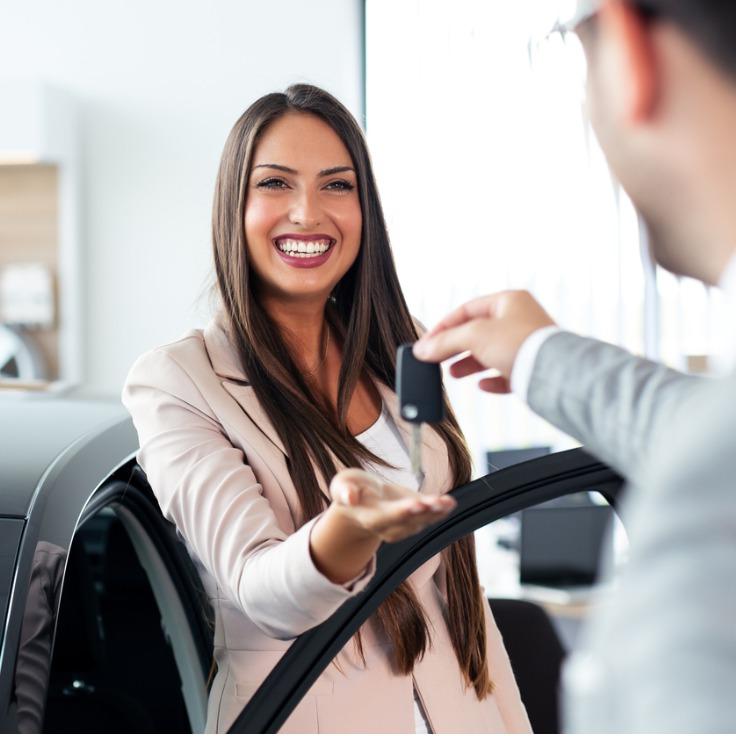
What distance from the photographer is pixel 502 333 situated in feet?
2.64

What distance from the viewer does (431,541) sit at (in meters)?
0.86

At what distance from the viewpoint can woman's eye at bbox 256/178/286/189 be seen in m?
1.36

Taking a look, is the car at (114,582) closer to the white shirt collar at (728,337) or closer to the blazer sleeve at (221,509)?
the blazer sleeve at (221,509)

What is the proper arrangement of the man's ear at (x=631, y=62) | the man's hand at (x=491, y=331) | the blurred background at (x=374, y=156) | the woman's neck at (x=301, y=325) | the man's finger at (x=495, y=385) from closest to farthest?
the man's ear at (x=631, y=62)
the man's hand at (x=491, y=331)
the man's finger at (x=495, y=385)
the woman's neck at (x=301, y=325)
the blurred background at (x=374, y=156)

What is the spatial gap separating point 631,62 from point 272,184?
913 mm

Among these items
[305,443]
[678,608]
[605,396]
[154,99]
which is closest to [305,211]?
[305,443]

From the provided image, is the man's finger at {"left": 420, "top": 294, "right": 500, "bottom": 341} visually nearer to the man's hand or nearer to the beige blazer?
the man's hand

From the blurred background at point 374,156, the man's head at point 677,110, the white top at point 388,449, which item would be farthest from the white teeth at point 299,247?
the blurred background at point 374,156

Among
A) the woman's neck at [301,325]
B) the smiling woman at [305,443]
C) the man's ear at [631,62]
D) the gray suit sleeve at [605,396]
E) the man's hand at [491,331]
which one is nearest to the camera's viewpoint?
the man's ear at [631,62]

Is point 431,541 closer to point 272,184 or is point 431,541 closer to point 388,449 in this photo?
point 388,449

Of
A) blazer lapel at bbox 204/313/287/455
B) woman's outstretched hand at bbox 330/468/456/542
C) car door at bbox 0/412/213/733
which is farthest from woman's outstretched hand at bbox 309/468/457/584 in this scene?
blazer lapel at bbox 204/313/287/455

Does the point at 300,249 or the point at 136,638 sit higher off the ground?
the point at 300,249

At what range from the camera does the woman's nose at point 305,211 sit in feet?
4.40

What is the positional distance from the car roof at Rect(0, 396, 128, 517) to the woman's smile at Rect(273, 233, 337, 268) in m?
0.29
